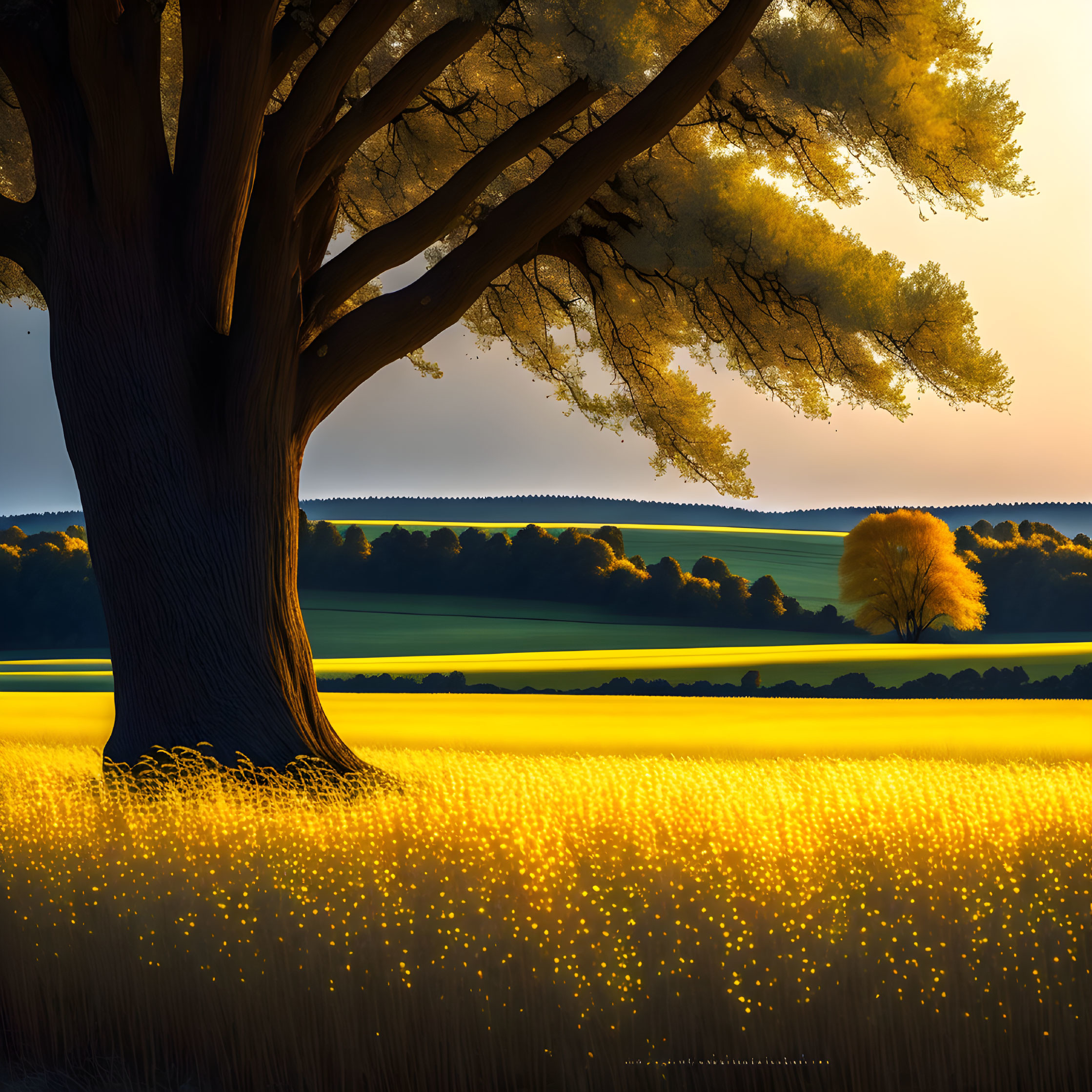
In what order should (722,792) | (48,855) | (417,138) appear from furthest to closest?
(417,138), (722,792), (48,855)

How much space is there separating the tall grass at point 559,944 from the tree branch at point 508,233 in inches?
148

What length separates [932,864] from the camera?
15.7ft

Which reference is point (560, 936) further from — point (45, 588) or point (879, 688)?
point (45, 588)

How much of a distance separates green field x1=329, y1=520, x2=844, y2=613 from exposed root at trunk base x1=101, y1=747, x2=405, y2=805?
4172cm

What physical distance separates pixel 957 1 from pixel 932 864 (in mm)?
7358

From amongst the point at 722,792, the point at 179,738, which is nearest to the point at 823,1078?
the point at 722,792

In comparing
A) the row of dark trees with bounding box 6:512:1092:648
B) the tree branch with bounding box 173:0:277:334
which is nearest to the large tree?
the tree branch with bounding box 173:0:277:334

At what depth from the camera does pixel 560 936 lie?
4.06 metres

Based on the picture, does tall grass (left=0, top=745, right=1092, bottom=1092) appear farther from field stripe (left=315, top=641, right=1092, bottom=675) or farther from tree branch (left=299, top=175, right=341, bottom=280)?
field stripe (left=315, top=641, right=1092, bottom=675)

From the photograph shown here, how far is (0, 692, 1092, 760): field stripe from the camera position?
1096cm

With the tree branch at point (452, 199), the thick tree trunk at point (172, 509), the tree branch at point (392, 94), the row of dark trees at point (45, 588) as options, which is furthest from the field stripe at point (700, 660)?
the tree branch at point (392, 94)

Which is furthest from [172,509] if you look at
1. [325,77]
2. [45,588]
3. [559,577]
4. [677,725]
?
[559,577]

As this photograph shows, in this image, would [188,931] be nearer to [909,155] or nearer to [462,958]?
[462,958]

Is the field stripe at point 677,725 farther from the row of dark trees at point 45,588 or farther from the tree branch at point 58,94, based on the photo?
the row of dark trees at point 45,588
